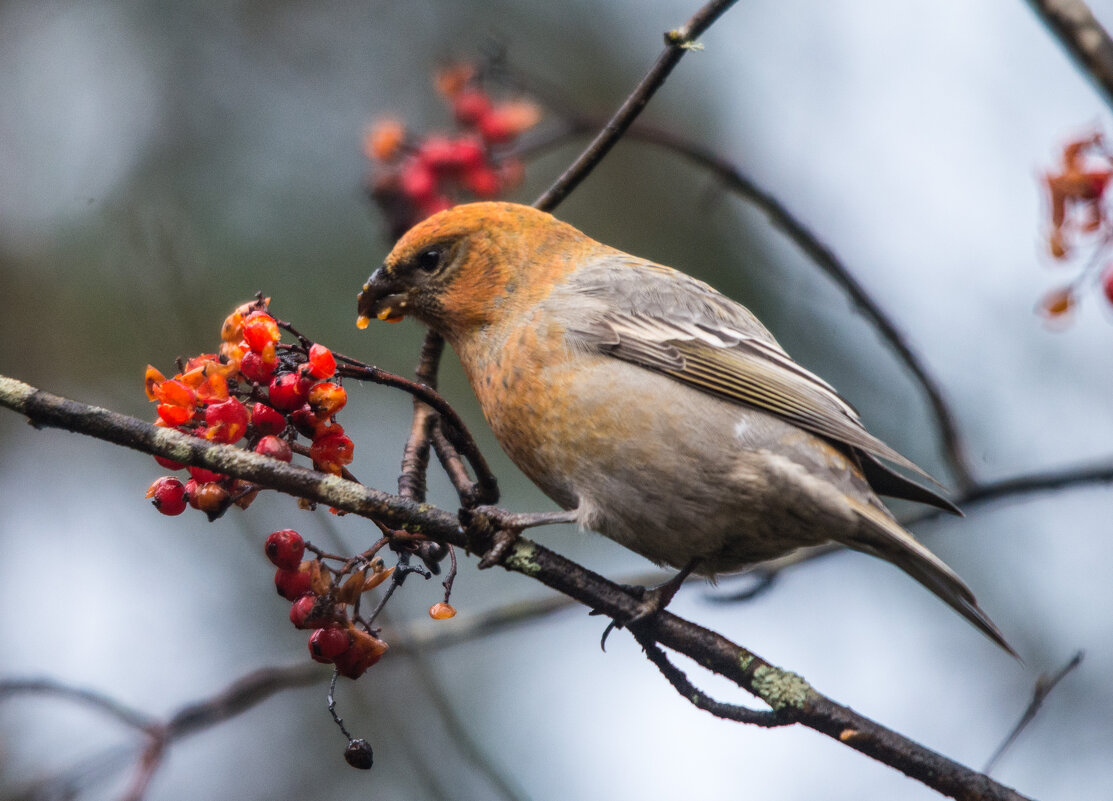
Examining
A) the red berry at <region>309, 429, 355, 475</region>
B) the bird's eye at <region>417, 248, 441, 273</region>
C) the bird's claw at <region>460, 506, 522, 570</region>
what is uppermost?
the red berry at <region>309, 429, 355, 475</region>

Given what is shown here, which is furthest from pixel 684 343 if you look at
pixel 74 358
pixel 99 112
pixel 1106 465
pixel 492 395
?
pixel 99 112

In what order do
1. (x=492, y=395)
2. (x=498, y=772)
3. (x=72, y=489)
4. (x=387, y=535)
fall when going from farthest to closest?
(x=72, y=489), (x=492, y=395), (x=498, y=772), (x=387, y=535)

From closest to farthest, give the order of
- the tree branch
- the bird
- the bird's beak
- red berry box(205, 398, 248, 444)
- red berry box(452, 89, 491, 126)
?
the tree branch → red berry box(205, 398, 248, 444) → the bird → the bird's beak → red berry box(452, 89, 491, 126)

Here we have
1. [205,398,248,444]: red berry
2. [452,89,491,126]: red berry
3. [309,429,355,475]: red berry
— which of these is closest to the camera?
[205,398,248,444]: red berry

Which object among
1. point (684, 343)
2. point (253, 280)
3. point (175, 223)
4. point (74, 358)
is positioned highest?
point (684, 343)

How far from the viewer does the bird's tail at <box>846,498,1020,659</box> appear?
3.05 m

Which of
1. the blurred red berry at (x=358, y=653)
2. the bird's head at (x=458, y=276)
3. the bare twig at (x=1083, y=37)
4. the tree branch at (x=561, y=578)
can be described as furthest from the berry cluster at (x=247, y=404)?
the bare twig at (x=1083, y=37)

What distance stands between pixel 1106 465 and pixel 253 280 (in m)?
5.65

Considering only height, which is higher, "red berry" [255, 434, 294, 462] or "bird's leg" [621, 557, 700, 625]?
"red berry" [255, 434, 294, 462]

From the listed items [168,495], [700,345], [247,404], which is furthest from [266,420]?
[700,345]

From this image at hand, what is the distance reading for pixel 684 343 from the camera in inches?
154

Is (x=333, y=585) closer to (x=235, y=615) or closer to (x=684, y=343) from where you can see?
(x=684, y=343)

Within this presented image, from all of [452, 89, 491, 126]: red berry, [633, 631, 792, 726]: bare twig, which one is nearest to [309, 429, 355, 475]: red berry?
[633, 631, 792, 726]: bare twig

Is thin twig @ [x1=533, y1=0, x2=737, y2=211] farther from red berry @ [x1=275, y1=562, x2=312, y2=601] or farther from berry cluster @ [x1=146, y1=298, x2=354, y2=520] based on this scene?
red berry @ [x1=275, y1=562, x2=312, y2=601]
